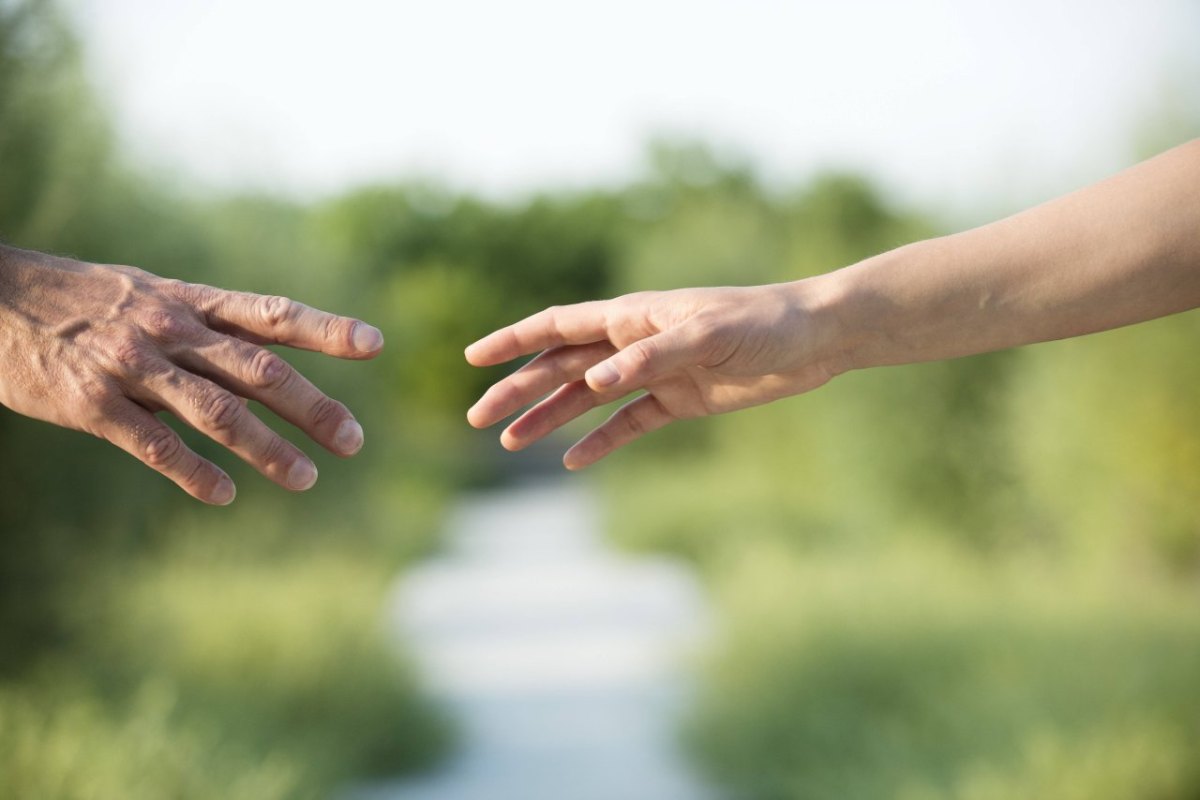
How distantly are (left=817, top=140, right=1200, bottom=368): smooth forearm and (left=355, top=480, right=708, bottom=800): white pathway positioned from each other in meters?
3.30

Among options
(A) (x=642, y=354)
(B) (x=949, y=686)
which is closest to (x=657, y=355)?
(A) (x=642, y=354)

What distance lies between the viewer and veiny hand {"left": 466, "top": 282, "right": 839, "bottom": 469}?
1657 mm

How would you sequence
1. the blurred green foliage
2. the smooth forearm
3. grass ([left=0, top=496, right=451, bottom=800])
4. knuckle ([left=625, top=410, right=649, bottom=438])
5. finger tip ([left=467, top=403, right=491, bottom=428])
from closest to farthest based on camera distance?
finger tip ([left=467, top=403, right=491, bottom=428])
the smooth forearm
knuckle ([left=625, top=410, right=649, bottom=438])
grass ([left=0, top=496, right=451, bottom=800])
the blurred green foliage

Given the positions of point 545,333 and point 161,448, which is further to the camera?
point 545,333

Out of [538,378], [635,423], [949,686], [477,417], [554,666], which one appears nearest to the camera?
[477,417]

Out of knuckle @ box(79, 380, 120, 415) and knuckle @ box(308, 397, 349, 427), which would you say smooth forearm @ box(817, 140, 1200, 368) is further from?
knuckle @ box(79, 380, 120, 415)

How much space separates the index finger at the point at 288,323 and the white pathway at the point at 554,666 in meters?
3.45

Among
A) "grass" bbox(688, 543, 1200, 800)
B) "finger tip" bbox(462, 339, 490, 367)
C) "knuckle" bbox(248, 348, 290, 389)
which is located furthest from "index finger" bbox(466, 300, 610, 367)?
"grass" bbox(688, 543, 1200, 800)

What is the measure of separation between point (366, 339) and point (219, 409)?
0.20 m

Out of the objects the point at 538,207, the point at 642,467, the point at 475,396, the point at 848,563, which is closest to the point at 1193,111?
the point at 848,563

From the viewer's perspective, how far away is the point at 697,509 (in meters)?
10.8

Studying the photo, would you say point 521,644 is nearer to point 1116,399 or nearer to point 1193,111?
point 1116,399

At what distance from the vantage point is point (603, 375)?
1594 millimetres

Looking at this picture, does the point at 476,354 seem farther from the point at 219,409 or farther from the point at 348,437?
the point at 219,409
